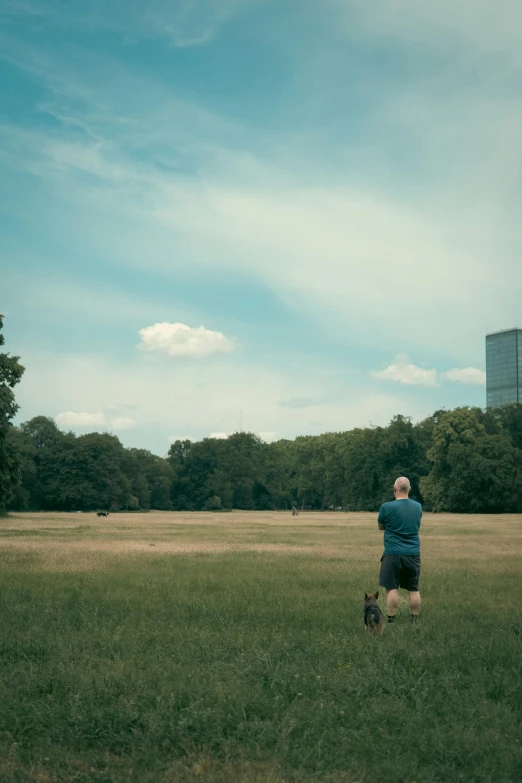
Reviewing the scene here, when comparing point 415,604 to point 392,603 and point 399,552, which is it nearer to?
point 392,603

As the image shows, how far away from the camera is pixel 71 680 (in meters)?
7.88

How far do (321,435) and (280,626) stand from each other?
16230 centimetres

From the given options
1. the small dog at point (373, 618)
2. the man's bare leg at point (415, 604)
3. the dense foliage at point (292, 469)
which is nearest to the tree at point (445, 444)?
the dense foliage at point (292, 469)

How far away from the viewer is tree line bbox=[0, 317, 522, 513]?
345 ft

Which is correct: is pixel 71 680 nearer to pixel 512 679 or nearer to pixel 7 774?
pixel 7 774

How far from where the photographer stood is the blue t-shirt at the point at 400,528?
11.7 m

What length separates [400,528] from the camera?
11.7 m

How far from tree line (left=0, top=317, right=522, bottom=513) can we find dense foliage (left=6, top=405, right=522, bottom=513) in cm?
18

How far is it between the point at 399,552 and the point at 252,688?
466cm

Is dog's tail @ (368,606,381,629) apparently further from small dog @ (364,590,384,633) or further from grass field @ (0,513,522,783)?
grass field @ (0,513,522,783)

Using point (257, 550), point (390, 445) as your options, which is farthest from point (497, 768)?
point (390, 445)

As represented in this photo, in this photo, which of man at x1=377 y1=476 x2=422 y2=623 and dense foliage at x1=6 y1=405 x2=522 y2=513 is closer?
man at x1=377 y1=476 x2=422 y2=623

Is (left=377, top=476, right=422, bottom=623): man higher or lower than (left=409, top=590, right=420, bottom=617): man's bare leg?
higher


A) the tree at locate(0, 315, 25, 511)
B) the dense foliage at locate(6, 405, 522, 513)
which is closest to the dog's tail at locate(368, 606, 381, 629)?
the tree at locate(0, 315, 25, 511)
